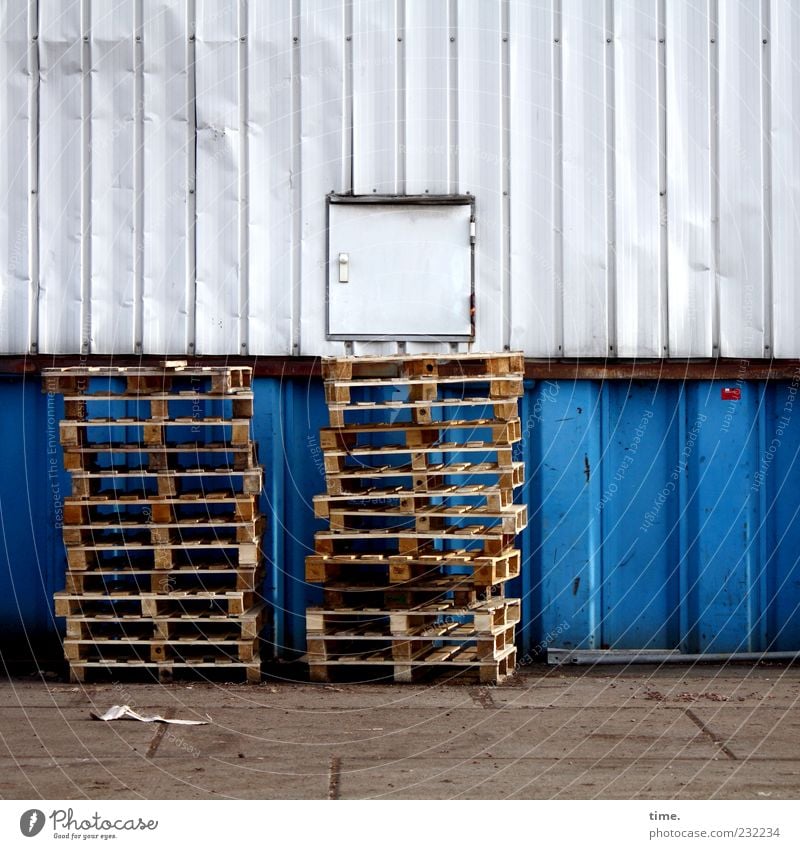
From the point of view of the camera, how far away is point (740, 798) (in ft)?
24.0

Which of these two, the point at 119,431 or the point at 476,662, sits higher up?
the point at 119,431

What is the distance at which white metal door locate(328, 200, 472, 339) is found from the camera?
11.9 meters

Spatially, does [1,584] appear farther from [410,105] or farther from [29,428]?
[410,105]

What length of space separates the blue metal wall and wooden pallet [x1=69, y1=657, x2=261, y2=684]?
1206mm

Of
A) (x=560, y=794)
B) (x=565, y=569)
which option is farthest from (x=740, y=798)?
(x=565, y=569)

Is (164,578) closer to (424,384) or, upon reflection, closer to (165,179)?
(424,384)

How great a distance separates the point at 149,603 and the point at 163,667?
1.82 feet

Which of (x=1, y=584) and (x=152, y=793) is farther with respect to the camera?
(x=1, y=584)

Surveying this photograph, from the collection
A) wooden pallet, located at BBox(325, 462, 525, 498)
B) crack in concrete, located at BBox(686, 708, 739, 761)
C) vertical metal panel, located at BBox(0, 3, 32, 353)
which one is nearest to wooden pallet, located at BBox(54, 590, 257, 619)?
wooden pallet, located at BBox(325, 462, 525, 498)

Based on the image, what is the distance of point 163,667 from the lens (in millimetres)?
10570

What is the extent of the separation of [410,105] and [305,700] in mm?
5688

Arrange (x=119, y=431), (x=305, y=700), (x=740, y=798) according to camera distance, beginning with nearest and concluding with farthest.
Result: (x=740, y=798) → (x=305, y=700) → (x=119, y=431)

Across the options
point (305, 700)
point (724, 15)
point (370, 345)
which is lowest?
point (305, 700)

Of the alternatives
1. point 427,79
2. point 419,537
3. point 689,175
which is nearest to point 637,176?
point 689,175
